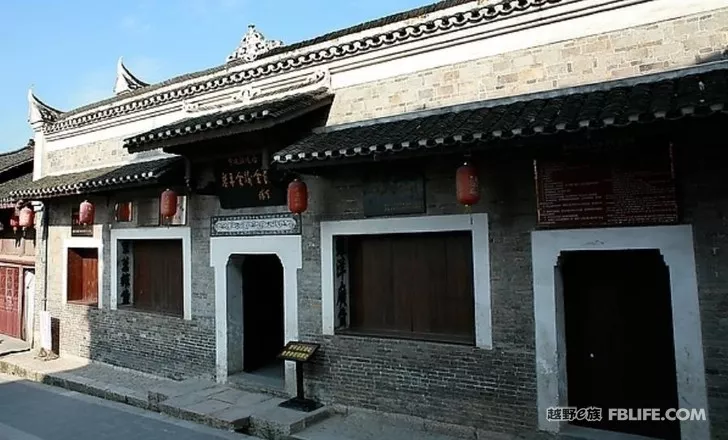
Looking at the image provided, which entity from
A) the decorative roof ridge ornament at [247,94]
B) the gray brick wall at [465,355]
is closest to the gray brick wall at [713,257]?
the gray brick wall at [465,355]

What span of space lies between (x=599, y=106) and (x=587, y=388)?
2.91m

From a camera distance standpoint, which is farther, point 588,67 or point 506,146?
point 588,67

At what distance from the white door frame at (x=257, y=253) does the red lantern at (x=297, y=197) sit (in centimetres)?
69

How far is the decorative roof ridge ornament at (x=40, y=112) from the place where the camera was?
1102cm

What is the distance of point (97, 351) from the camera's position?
967 centimetres

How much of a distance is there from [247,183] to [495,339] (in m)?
4.06

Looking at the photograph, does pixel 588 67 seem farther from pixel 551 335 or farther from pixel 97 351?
pixel 97 351

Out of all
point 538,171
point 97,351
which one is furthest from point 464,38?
point 97,351

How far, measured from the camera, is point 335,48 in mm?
6852

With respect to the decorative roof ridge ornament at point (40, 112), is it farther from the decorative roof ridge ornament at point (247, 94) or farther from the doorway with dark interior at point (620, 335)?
the doorway with dark interior at point (620, 335)

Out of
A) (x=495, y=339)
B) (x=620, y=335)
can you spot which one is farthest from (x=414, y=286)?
(x=620, y=335)

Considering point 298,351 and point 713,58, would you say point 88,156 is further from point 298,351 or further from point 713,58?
point 713,58

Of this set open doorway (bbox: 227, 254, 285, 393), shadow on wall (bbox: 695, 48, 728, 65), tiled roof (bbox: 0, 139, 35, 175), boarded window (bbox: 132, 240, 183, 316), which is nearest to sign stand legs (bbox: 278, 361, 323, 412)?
open doorway (bbox: 227, 254, 285, 393)

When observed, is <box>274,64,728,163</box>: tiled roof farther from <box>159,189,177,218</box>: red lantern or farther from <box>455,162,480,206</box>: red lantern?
<box>159,189,177,218</box>: red lantern
